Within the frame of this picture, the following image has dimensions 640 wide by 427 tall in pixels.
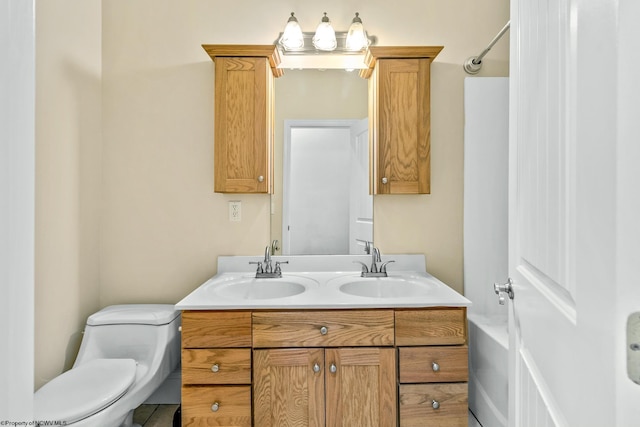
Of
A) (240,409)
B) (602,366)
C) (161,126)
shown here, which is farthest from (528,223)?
(161,126)

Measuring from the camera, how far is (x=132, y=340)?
1.82 m

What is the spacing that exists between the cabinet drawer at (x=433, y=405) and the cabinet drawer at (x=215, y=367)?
661 millimetres

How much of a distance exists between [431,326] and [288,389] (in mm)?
647

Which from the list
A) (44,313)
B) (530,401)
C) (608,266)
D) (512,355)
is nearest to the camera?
(608,266)

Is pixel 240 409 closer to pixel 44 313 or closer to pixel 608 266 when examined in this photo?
pixel 44 313

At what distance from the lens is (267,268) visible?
2.00m

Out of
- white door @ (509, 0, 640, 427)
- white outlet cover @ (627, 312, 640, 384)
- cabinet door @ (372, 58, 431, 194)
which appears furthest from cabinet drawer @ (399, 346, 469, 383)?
white outlet cover @ (627, 312, 640, 384)

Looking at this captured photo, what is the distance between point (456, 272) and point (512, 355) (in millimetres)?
1178

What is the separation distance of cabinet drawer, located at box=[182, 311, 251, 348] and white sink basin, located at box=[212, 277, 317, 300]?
1.06ft

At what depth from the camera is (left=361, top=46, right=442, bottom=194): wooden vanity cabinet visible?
196cm

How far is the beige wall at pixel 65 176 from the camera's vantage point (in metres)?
1.66

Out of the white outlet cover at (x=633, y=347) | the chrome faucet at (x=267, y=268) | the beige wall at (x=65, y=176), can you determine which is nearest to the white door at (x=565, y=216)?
the white outlet cover at (x=633, y=347)

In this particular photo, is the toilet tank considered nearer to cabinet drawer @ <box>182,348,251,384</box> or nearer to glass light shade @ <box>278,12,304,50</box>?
cabinet drawer @ <box>182,348,251,384</box>

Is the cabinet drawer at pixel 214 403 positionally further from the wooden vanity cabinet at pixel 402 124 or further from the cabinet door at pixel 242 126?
the wooden vanity cabinet at pixel 402 124
